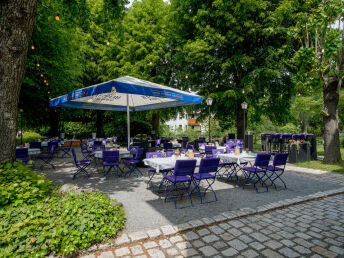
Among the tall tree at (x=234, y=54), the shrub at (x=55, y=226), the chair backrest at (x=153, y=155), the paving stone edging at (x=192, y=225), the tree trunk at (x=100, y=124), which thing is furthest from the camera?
the tree trunk at (x=100, y=124)

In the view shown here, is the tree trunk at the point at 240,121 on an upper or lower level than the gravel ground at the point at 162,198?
upper

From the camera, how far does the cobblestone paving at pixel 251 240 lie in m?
2.80

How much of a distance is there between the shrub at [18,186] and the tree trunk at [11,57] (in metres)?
0.43

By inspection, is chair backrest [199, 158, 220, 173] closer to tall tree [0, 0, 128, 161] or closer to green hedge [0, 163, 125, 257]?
green hedge [0, 163, 125, 257]

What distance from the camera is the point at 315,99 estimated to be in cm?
3453

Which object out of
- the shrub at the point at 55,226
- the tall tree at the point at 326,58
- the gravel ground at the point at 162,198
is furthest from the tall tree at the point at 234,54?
the shrub at the point at 55,226

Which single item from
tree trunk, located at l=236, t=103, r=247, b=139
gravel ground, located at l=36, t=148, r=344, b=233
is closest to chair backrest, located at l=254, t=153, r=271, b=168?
gravel ground, located at l=36, t=148, r=344, b=233

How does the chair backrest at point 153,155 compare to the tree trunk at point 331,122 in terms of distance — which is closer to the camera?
the chair backrest at point 153,155

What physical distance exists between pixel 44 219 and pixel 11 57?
2.88 metres

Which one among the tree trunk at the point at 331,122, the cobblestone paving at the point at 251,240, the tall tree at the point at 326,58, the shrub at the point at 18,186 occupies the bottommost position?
the cobblestone paving at the point at 251,240

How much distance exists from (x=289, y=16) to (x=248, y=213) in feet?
42.8

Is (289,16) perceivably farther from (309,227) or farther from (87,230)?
(87,230)

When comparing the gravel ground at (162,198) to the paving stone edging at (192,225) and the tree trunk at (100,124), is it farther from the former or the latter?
the tree trunk at (100,124)

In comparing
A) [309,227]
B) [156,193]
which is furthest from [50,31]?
[309,227]
